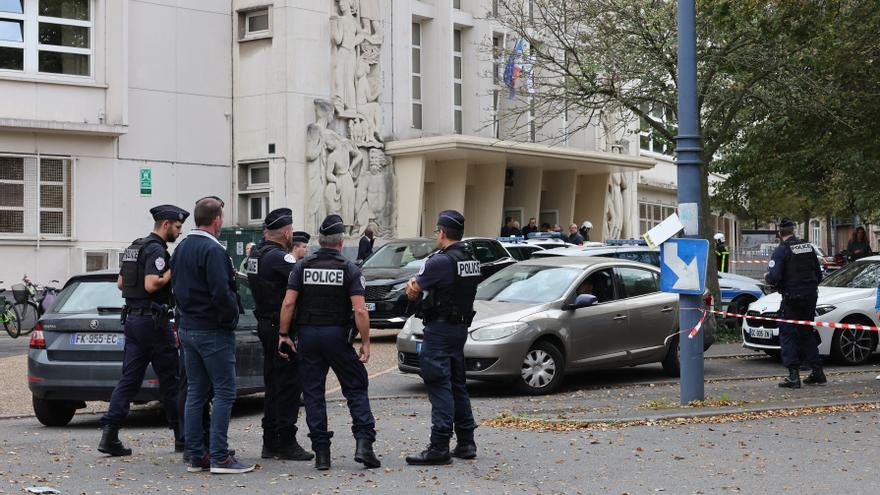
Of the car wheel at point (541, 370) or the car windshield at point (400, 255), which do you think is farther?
the car windshield at point (400, 255)

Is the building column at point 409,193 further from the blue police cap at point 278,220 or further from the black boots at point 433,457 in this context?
the black boots at point 433,457

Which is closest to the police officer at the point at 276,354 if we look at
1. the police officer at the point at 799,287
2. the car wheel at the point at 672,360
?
the police officer at the point at 799,287

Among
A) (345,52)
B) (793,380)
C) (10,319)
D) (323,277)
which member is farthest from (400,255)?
(323,277)

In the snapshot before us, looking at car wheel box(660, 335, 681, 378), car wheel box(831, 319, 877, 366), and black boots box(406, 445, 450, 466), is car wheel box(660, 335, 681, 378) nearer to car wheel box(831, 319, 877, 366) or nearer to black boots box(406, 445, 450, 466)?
car wheel box(831, 319, 877, 366)

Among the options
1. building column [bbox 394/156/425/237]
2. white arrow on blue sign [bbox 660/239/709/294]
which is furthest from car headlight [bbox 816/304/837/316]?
building column [bbox 394/156/425/237]

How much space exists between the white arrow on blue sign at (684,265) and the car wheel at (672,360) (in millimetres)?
3500

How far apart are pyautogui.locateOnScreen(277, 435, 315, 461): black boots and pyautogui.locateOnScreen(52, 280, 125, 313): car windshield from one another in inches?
113

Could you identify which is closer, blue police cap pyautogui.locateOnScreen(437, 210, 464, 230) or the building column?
blue police cap pyautogui.locateOnScreen(437, 210, 464, 230)

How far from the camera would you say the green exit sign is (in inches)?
1219

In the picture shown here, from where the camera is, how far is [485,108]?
3741 centimetres

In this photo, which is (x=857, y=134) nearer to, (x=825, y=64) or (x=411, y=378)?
(x=825, y=64)

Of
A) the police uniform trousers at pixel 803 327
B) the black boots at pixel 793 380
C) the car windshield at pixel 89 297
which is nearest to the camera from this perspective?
the car windshield at pixel 89 297

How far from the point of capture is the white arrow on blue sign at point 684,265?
12336mm

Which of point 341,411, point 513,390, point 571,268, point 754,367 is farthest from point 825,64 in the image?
point 341,411
